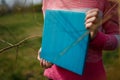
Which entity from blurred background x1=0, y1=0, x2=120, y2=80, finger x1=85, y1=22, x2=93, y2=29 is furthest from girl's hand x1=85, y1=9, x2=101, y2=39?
blurred background x1=0, y1=0, x2=120, y2=80

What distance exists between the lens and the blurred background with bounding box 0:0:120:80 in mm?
1209

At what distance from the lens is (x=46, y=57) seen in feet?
3.27

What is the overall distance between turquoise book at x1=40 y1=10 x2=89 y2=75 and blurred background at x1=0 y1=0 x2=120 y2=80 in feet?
0.49

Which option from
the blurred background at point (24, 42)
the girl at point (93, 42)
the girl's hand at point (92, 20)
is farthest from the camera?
the blurred background at point (24, 42)

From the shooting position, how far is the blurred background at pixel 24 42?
1.21m

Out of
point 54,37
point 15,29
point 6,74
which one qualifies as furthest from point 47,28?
point 15,29

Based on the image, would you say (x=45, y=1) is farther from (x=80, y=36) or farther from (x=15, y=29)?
(x=15, y=29)

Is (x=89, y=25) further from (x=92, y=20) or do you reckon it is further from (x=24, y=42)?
(x=24, y=42)

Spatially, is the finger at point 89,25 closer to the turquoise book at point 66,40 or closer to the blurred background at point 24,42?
the turquoise book at point 66,40

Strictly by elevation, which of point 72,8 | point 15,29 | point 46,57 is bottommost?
point 15,29

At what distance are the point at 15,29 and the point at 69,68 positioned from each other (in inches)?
45.4

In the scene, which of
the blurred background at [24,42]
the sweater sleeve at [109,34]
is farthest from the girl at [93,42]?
the blurred background at [24,42]

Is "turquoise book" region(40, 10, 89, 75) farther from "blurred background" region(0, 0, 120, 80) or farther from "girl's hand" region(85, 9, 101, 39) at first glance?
"blurred background" region(0, 0, 120, 80)

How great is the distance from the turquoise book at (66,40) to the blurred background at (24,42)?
15 centimetres
